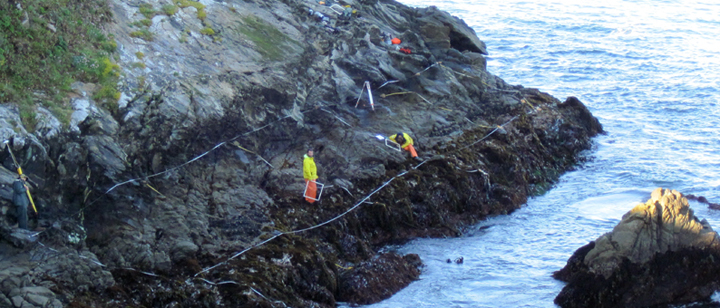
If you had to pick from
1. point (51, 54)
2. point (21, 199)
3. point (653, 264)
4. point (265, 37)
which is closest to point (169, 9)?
point (265, 37)

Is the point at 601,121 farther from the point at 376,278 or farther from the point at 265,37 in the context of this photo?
the point at 376,278

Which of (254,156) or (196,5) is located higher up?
(196,5)

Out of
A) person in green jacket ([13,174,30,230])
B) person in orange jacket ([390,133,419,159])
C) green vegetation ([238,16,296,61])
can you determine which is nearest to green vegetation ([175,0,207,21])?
green vegetation ([238,16,296,61])

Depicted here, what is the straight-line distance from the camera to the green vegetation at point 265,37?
21.0m

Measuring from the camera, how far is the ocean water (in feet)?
53.6

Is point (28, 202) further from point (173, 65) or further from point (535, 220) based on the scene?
point (535, 220)

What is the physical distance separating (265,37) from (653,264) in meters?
13.3

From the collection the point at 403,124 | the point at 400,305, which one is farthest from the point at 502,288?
the point at 403,124

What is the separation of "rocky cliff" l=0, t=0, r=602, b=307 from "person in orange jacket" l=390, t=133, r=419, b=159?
462 millimetres

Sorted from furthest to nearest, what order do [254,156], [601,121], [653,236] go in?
[601,121]
[254,156]
[653,236]

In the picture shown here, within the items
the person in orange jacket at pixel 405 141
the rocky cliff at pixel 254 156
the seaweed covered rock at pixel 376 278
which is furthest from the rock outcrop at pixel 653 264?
the person in orange jacket at pixel 405 141

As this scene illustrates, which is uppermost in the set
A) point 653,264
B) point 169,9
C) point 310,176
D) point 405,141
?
point 169,9

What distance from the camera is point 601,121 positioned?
27.1 meters

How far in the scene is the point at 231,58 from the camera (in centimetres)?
1978
